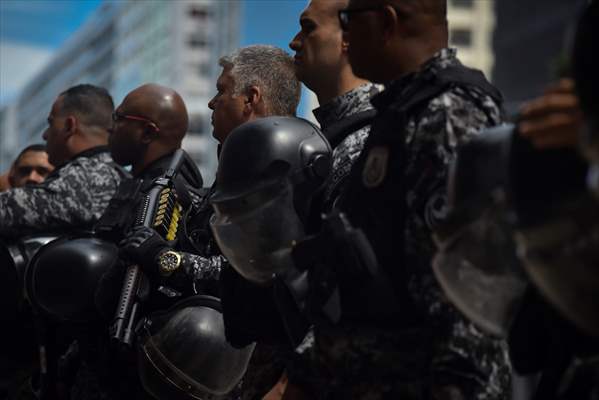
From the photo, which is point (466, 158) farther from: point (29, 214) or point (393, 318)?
point (29, 214)

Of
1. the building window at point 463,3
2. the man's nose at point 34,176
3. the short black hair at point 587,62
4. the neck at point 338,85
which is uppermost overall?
the short black hair at point 587,62

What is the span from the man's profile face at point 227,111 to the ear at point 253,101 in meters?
0.01

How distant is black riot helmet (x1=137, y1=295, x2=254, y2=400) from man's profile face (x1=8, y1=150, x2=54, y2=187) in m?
3.82

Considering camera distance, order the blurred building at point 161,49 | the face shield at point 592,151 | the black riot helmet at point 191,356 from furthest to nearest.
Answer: the blurred building at point 161,49 → the black riot helmet at point 191,356 → the face shield at point 592,151

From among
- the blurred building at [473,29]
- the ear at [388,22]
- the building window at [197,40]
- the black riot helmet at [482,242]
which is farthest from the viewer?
the building window at [197,40]

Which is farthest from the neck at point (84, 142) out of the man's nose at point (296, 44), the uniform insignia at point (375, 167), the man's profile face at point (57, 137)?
the uniform insignia at point (375, 167)

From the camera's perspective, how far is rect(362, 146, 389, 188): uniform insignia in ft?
8.85

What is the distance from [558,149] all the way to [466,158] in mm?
283

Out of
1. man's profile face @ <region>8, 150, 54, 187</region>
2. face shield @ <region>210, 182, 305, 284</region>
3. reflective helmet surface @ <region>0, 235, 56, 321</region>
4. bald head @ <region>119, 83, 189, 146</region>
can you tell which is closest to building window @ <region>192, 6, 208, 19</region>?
man's profile face @ <region>8, 150, 54, 187</region>

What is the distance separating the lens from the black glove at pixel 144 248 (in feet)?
14.9

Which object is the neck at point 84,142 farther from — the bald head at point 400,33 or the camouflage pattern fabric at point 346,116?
the bald head at point 400,33

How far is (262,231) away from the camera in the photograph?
307cm

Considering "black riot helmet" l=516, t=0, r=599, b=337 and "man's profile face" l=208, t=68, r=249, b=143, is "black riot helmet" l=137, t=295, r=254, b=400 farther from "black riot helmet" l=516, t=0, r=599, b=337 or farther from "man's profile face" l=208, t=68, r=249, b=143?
"black riot helmet" l=516, t=0, r=599, b=337

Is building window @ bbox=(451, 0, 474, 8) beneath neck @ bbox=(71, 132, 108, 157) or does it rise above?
beneath
